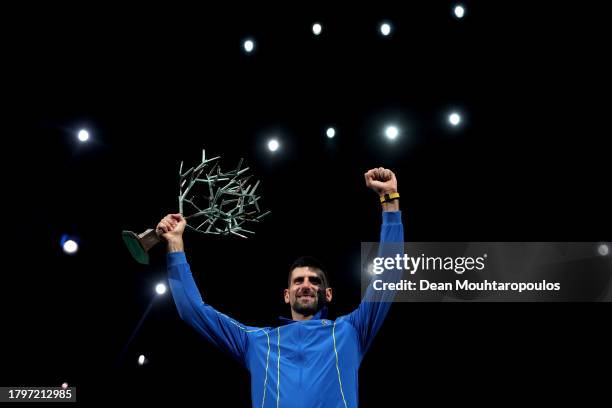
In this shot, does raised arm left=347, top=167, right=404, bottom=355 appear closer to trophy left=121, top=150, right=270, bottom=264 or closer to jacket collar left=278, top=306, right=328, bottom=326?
jacket collar left=278, top=306, right=328, bottom=326

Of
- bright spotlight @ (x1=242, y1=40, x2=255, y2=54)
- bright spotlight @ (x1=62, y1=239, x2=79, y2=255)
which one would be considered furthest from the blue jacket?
bright spotlight @ (x1=242, y1=40, x2=255, y2=54)

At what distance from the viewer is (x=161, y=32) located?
399 centimetres

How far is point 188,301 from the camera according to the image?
2.47 m

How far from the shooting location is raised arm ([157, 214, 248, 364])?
97.3 inches

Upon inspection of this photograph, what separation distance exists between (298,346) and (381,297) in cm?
33

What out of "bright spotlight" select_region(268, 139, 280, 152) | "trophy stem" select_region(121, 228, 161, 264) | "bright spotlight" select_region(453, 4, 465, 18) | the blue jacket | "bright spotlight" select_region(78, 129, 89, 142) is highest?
"bright spotlight" select_region(453, 4, 465, 18)

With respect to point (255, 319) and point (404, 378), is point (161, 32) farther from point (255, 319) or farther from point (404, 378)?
point (404, 378)

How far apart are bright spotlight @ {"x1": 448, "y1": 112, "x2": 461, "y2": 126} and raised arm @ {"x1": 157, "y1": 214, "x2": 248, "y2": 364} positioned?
1.86 m

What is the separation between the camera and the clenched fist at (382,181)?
2387mm

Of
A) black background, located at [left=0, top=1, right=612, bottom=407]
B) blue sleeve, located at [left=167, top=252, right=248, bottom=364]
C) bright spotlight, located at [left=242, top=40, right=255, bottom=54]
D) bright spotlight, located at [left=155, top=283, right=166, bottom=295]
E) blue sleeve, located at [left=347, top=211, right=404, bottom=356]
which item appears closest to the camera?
blue sleeve, located at [left=347, top=211, right=404, bottom=356]

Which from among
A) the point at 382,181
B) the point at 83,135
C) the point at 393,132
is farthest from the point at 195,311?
the point at 393,132

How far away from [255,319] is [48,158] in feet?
4.54

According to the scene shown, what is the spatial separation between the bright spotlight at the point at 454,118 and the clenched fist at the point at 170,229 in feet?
6.12

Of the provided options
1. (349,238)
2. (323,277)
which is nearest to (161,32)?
(349,238)
